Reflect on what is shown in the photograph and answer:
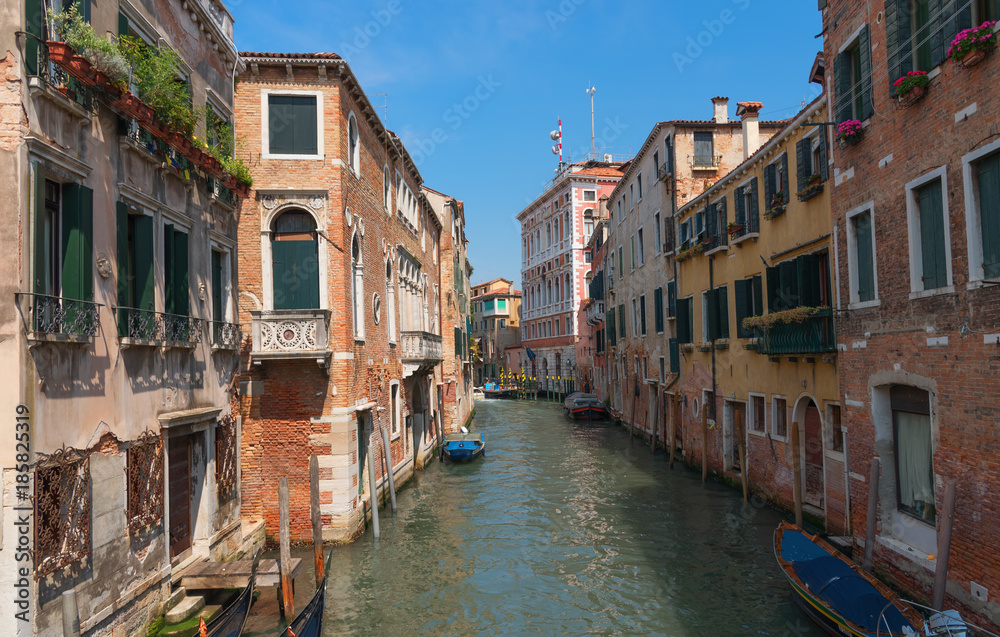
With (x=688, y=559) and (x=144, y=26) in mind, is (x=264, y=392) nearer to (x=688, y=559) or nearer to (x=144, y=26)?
(x=144, y=26)

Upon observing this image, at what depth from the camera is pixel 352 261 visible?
13.1 metres

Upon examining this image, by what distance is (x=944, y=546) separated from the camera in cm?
694

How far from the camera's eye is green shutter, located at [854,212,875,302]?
9125 millimetres

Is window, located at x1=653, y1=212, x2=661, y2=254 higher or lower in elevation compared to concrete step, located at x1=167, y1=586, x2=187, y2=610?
higher

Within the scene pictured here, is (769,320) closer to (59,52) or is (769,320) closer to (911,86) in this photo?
(911,86)

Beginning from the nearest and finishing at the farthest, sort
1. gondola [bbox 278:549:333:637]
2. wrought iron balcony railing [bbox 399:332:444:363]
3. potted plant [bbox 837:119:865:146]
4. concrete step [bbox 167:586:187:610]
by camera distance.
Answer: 1. gondola [bbox 278:549:333:637]
2. concrete step [bbox 167:586:187:610]
3. potted plant [bbox 837:119:865:146]
4. wrought iron balcony railing [bbox 399:332:444:363]

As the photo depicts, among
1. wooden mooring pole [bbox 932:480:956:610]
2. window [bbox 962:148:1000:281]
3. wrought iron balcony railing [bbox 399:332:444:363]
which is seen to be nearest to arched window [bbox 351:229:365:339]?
wrought iron balcony railing [bbox 399:332:444:363]

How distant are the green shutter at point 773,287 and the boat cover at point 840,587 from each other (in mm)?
5101

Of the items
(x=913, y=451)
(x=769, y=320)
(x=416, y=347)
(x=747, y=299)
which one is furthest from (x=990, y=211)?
(x=416, y=347)

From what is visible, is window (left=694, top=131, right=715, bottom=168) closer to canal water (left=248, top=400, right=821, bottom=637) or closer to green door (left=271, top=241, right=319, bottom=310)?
canal water (left=248, top=400, right=821, bottom=637)

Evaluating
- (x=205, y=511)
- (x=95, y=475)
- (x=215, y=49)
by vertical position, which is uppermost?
(x=215, y=49)

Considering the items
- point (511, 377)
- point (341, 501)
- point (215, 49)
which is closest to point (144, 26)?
Result: point (215, 49)

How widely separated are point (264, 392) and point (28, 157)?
6.41 m

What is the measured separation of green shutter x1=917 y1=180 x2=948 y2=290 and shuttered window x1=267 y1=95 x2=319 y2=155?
8.99 meters
